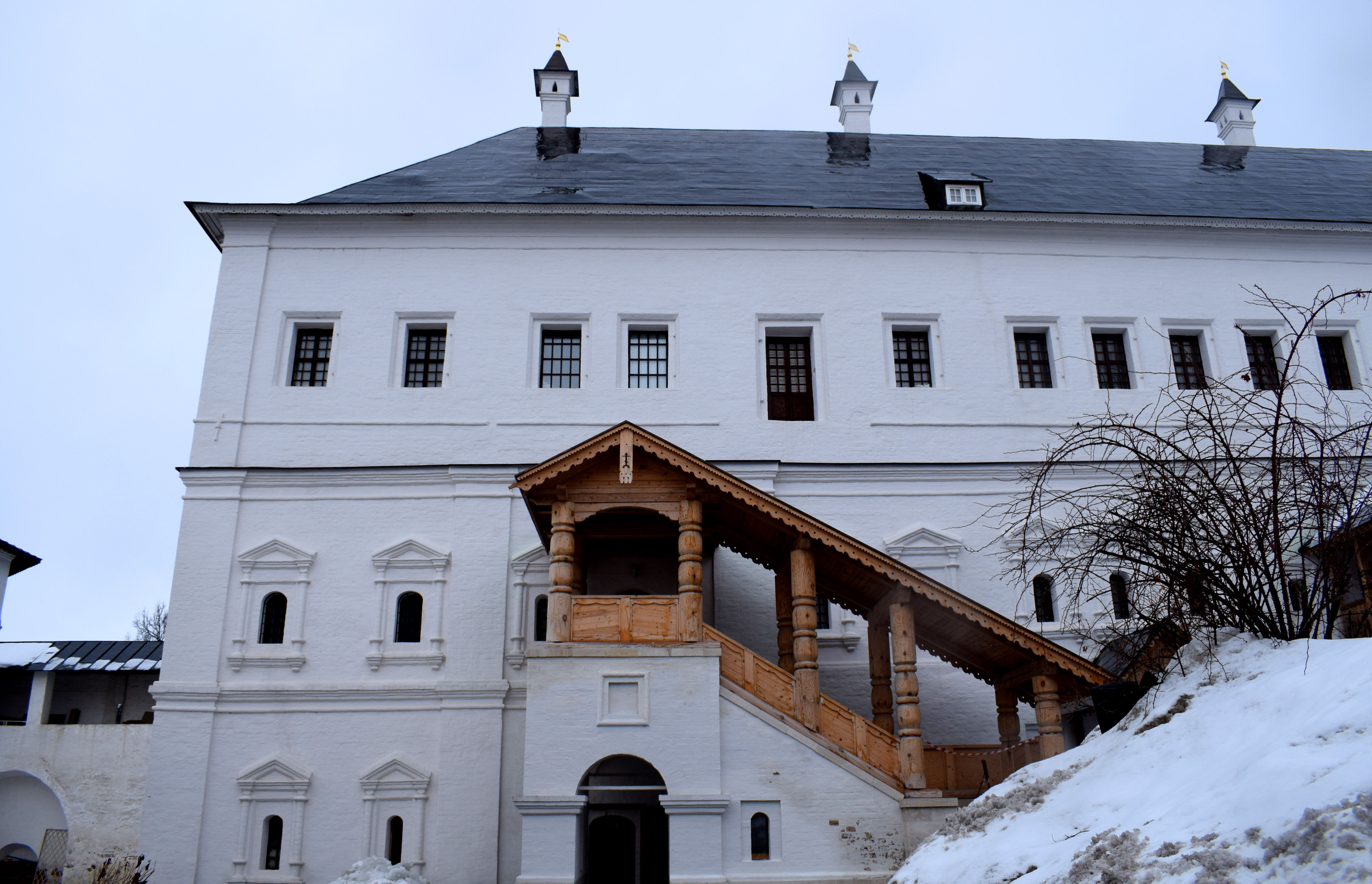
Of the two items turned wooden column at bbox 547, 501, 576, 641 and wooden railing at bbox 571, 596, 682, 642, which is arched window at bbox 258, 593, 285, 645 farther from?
wooden railing at bbox 571, 596, 682, 642

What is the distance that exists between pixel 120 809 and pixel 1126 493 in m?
18.3

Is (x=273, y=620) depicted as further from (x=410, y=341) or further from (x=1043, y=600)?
(x=1043, y=600)

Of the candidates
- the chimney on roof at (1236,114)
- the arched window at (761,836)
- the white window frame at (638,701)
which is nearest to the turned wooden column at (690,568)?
the white window frame at (638,701)

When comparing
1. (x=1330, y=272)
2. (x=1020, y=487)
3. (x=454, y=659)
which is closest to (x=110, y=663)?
(x=454, y=659)

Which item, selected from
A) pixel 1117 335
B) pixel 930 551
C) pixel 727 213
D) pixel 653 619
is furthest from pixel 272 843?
pixel 1117 335

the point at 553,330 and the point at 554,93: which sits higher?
the point at 554,93

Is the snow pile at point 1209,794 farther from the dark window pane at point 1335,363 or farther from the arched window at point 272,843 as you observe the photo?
the dark window pane at point 1335,363

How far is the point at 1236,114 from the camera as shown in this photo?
26156 mm

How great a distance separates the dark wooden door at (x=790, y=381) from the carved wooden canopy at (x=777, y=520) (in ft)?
13.8

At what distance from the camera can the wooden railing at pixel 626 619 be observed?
12672 mm

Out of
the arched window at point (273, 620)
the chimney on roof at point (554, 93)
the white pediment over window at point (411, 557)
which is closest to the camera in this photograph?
the arched window at point (273, 620)

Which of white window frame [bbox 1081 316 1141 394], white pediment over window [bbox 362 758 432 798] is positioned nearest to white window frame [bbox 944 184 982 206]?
white window frame [bbox 1081 316 1141 394]

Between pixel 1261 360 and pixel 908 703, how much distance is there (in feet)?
36.7

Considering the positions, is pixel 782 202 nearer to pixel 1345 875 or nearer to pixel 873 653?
pixel 873 653
